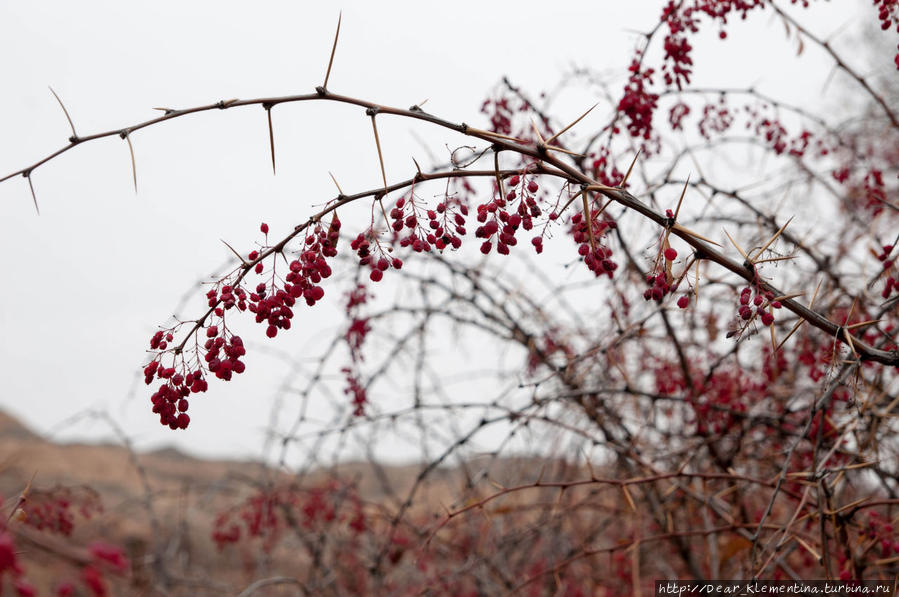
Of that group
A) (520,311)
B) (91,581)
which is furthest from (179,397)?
(520,311)

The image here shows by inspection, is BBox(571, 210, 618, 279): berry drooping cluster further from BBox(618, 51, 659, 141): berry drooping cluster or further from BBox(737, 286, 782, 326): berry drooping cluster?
BBox(618, 51, 659, 141): berry drooping cluster

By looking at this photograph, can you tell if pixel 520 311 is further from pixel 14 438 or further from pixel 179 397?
pixel 14 438

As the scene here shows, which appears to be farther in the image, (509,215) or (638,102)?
(638,102)

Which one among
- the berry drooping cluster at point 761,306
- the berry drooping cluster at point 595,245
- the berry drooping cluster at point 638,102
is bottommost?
the berry drooping cluster at point 761,306

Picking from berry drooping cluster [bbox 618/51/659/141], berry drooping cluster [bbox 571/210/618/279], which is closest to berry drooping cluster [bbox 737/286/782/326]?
berry drooping cluster [bbox 571/210/618/279]

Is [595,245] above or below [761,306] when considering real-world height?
above

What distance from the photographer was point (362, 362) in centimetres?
302

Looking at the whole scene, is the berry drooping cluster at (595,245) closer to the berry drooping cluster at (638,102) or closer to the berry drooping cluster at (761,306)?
the berry drooping cluster at (761,306)

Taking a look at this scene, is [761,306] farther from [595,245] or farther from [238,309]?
[238,309]

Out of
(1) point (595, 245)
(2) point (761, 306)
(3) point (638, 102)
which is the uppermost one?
(3) point (638, 102)

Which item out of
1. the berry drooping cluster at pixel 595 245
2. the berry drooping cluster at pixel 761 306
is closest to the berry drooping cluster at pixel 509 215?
the berry drooping cluster at pixel 595 245

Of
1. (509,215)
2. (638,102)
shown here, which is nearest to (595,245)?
(509,215)

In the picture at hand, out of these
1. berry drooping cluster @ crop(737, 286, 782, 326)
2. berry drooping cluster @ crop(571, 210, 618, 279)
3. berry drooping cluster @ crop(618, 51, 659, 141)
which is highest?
berry drooping cluster @ crop(618, 51, 659, 141)

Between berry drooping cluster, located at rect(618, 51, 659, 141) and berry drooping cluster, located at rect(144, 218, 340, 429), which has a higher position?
berry drooping cluster, located at rect(618, 51, 659, 141)
